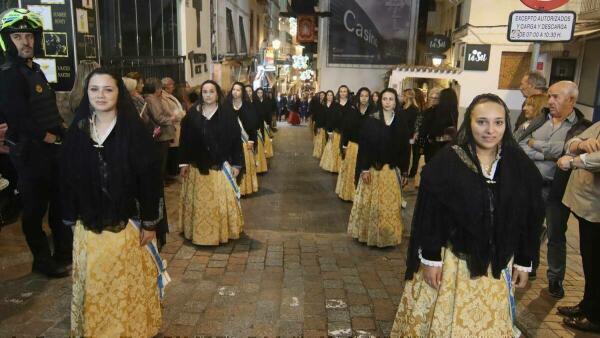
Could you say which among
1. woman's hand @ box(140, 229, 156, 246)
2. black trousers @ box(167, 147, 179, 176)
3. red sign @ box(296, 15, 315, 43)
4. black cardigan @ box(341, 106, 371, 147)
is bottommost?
black trousers @ box(167, 147, 179, 176)

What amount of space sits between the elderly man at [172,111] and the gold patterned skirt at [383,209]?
3.92 meters

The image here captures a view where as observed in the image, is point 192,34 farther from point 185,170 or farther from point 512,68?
point 512,68

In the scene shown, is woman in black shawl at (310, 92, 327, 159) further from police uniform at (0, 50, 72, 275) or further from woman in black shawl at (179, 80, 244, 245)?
police uniform at (0, 50, 72, 275)

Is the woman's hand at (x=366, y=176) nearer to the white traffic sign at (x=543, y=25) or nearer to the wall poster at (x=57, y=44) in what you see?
the white traffic sign at (x=543, y=25)

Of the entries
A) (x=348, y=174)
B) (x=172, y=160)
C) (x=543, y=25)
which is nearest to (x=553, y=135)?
(x=543, y=25)

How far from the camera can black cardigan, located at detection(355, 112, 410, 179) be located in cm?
606

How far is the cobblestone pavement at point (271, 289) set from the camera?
13.4 ft

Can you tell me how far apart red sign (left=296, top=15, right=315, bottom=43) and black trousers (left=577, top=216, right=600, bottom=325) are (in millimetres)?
21760

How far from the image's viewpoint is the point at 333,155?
1152 cm

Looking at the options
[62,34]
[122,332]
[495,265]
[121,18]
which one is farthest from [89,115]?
[121,18]

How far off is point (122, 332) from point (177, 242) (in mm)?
2848

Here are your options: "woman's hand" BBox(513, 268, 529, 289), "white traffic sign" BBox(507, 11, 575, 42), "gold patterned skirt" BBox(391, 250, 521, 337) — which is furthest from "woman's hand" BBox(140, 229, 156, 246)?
"white traffic sign" BBox(507, 11, 575, 42)

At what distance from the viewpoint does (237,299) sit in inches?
182

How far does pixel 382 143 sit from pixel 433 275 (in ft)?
10.2
